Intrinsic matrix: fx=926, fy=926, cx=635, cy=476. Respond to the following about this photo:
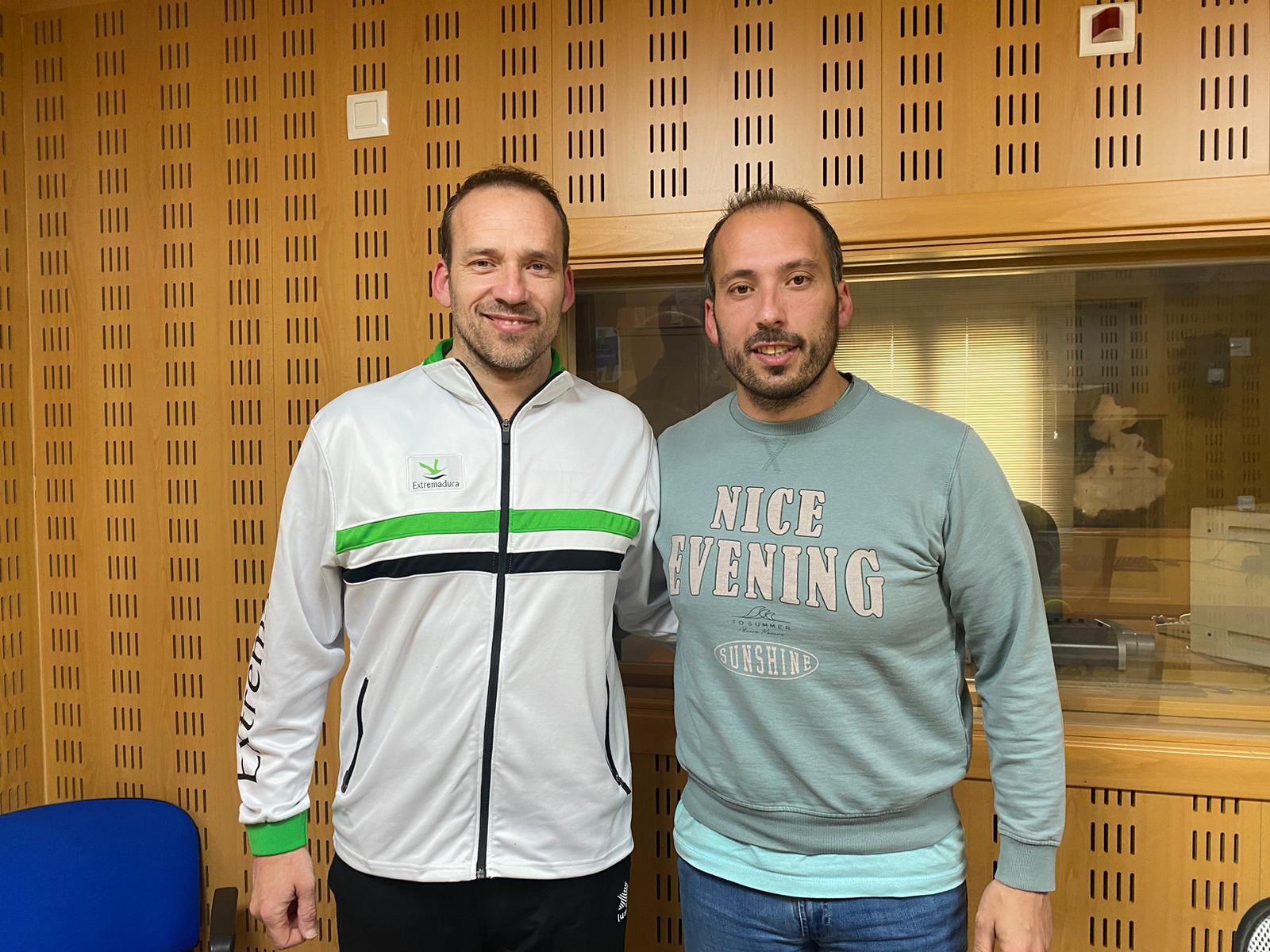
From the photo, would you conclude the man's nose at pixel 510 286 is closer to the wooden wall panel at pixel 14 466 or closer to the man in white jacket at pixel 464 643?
the man in white jacket at pixel 464 643

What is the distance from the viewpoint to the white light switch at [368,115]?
2.37m

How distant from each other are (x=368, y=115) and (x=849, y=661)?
183 centimetres

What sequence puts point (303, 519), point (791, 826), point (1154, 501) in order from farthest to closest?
point (1154, 501), point (303, 519), point (791, 826)

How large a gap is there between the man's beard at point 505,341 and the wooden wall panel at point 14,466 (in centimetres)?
172

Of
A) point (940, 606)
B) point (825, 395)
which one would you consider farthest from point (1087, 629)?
point (825, 395)

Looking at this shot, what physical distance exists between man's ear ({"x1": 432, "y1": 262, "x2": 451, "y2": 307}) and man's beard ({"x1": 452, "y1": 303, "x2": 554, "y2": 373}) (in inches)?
2.8

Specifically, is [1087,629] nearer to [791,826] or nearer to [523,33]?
[791,826]

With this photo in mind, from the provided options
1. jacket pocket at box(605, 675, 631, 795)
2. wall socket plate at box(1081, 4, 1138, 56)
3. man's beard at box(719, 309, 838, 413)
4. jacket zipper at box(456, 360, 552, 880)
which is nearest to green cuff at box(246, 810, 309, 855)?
jacket zipper at box(456, 360, 552, 880)

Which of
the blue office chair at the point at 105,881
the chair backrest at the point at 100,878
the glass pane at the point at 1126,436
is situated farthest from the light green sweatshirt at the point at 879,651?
the chair backrest at the point at 100,878

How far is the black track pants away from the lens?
1.60 m

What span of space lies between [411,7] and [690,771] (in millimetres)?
1970

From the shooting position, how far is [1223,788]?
205 cm

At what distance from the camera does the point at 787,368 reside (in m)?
1.55

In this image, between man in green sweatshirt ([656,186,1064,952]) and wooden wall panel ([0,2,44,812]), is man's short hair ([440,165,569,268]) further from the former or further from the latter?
wooden wall panel ([0,2,44,812])
